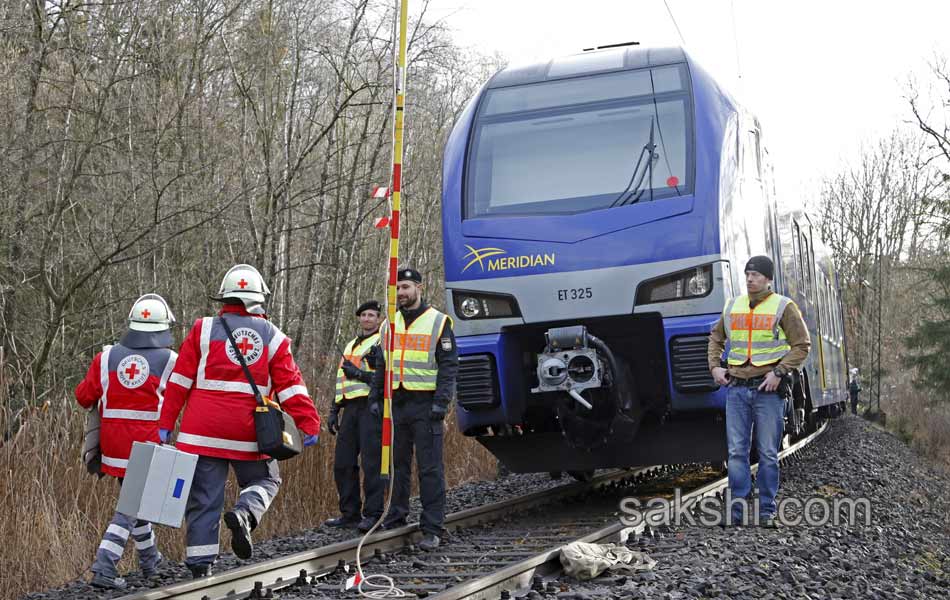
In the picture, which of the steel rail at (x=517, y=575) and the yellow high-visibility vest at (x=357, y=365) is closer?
the steel rail at (x=517, y=575)

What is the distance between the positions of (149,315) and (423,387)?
73.5 inches

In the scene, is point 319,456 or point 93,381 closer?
point 93,381

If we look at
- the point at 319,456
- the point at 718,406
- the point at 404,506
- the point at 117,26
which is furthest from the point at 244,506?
the point at 117,26

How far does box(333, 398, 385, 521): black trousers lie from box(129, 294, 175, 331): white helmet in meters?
2.14

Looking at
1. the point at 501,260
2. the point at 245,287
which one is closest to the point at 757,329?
the point at 501,260

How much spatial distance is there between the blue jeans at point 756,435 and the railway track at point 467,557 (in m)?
0.95

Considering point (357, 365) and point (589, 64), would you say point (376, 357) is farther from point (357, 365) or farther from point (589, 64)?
point (589, 64)

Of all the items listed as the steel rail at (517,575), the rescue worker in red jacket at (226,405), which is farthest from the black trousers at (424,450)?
the rescue worker in red jacket at (226,405)

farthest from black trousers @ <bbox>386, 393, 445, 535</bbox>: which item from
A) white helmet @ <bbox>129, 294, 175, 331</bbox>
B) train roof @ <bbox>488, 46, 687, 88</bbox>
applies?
train roof @ <bbox>488, 46, 687, 88</bbox>

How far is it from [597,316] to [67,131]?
7252mm

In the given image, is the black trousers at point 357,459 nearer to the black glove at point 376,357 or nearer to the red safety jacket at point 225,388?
the black glove at point 376,357

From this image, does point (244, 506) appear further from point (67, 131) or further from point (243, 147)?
point (243, 147)

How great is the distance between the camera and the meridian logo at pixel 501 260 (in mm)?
7845

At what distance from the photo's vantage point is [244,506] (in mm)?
5559
